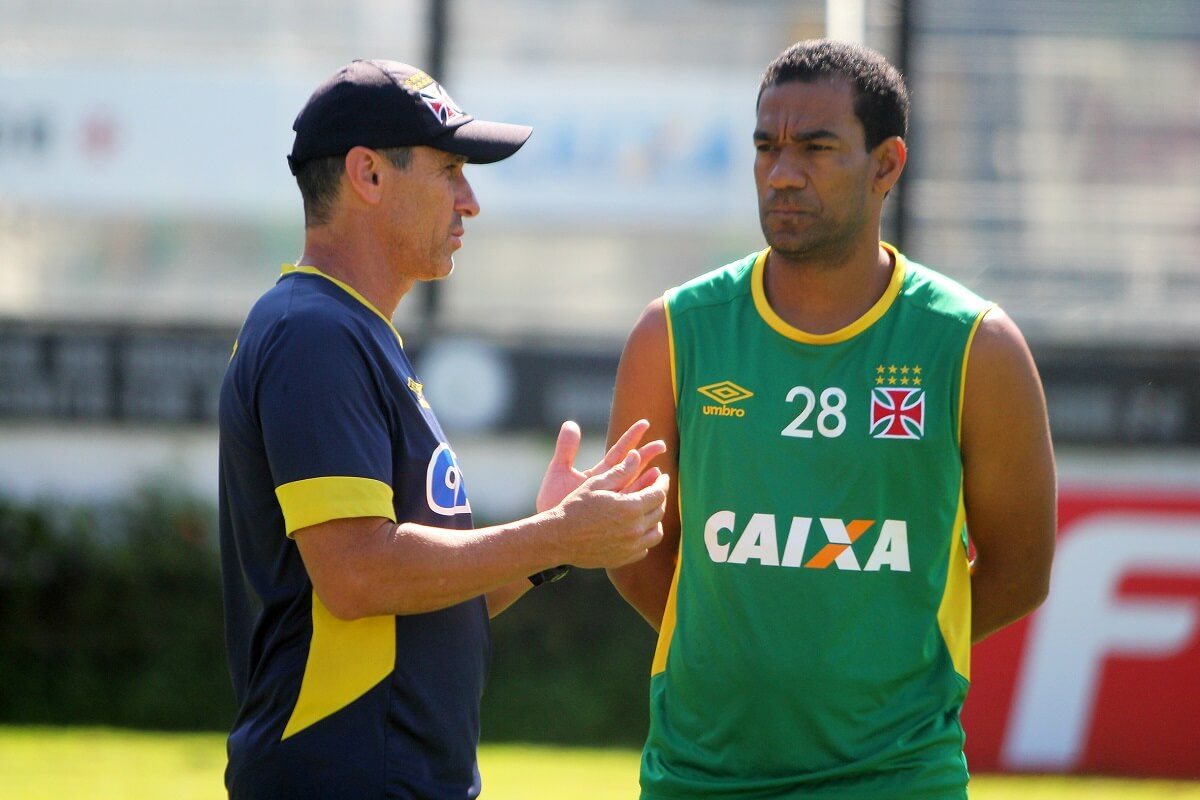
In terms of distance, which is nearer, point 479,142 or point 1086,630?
point 479,142

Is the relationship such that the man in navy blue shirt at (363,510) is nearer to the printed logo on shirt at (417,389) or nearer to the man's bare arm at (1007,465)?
the printed logo on shirt at (417,389)

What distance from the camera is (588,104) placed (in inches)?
321

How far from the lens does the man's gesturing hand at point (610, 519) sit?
8.05 ft

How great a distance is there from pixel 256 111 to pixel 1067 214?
432cm

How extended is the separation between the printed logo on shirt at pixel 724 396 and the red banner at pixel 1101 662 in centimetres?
411

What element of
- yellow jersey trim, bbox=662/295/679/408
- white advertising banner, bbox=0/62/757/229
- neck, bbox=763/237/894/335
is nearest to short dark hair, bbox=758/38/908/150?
neck, bbox=763/237/894/335

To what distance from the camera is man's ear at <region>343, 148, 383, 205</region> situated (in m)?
2.54

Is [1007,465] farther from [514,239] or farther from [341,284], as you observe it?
[514,239]

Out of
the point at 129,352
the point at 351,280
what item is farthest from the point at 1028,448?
the point at 129,352

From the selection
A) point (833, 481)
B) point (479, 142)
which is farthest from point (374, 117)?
point (833, 481)

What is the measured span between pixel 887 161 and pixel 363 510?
4.00 ft

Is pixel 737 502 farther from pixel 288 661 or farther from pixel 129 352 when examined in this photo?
pixel 129 352

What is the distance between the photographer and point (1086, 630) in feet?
21.6

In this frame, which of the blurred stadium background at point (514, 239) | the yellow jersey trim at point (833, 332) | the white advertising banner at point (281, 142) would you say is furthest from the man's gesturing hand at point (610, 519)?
the white advertising banner at point (281, 142)
